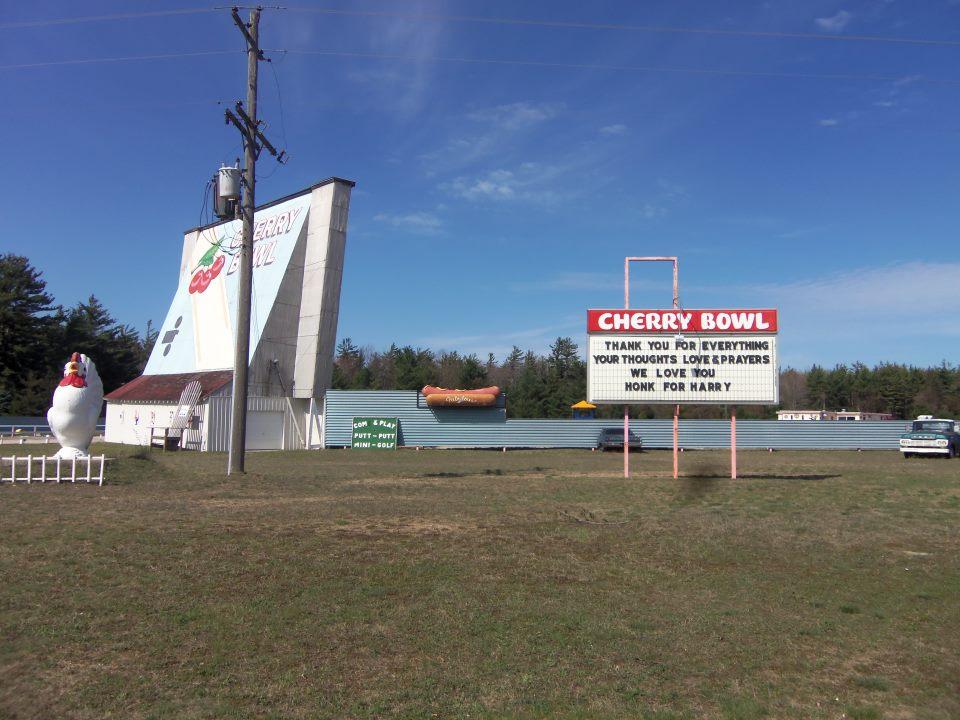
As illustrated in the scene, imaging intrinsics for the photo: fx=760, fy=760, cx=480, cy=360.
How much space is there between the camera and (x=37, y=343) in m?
55.2

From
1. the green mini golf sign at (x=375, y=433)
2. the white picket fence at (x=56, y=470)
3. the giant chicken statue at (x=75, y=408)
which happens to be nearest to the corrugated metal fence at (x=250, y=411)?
the green mini golf sign at (x=375, y=433)

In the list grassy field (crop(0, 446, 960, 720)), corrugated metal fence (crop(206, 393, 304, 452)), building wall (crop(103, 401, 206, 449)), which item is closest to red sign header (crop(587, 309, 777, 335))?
grassy field (crop(0, 446, 960, 720))

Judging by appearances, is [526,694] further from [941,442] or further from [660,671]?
[941,442]

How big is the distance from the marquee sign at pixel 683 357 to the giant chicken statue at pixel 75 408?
1310cm

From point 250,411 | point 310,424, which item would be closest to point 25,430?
point 250,411

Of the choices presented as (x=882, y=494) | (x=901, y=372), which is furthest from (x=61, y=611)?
(x=901, y=372)

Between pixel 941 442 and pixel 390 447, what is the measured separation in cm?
2484

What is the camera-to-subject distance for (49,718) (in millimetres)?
4656

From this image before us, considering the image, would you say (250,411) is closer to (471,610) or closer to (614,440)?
(614,440)

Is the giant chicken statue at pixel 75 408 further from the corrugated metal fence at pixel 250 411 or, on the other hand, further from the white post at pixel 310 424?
the white post at pixel 310 424

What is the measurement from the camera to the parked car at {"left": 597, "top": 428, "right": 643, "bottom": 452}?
126 feet

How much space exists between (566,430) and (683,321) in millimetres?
21766

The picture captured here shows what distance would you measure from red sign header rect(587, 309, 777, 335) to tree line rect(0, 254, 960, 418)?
1900 cm

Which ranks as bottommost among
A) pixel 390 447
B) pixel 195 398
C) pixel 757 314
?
pixel 390 447
